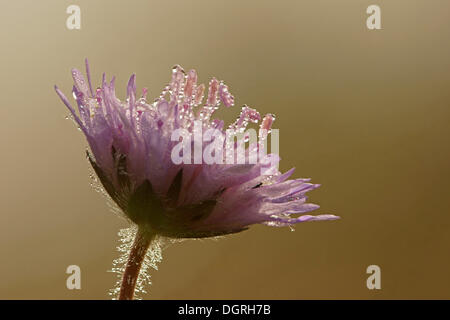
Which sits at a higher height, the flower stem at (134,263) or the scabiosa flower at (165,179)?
the scabiosa flower at (165,179)

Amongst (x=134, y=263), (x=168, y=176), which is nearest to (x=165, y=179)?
(x=168, y=176)

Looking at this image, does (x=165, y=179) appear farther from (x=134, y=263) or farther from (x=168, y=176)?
(x=134, y=263)

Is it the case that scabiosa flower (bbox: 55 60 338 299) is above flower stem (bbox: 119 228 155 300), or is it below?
above

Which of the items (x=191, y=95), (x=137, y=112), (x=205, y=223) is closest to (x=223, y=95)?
(x=191, y=95)

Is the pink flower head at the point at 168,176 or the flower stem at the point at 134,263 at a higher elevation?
the pink flower head at the point at 168,176

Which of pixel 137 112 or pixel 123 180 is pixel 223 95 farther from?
pixel 123 180

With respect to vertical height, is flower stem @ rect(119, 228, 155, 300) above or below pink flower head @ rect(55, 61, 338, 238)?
below
